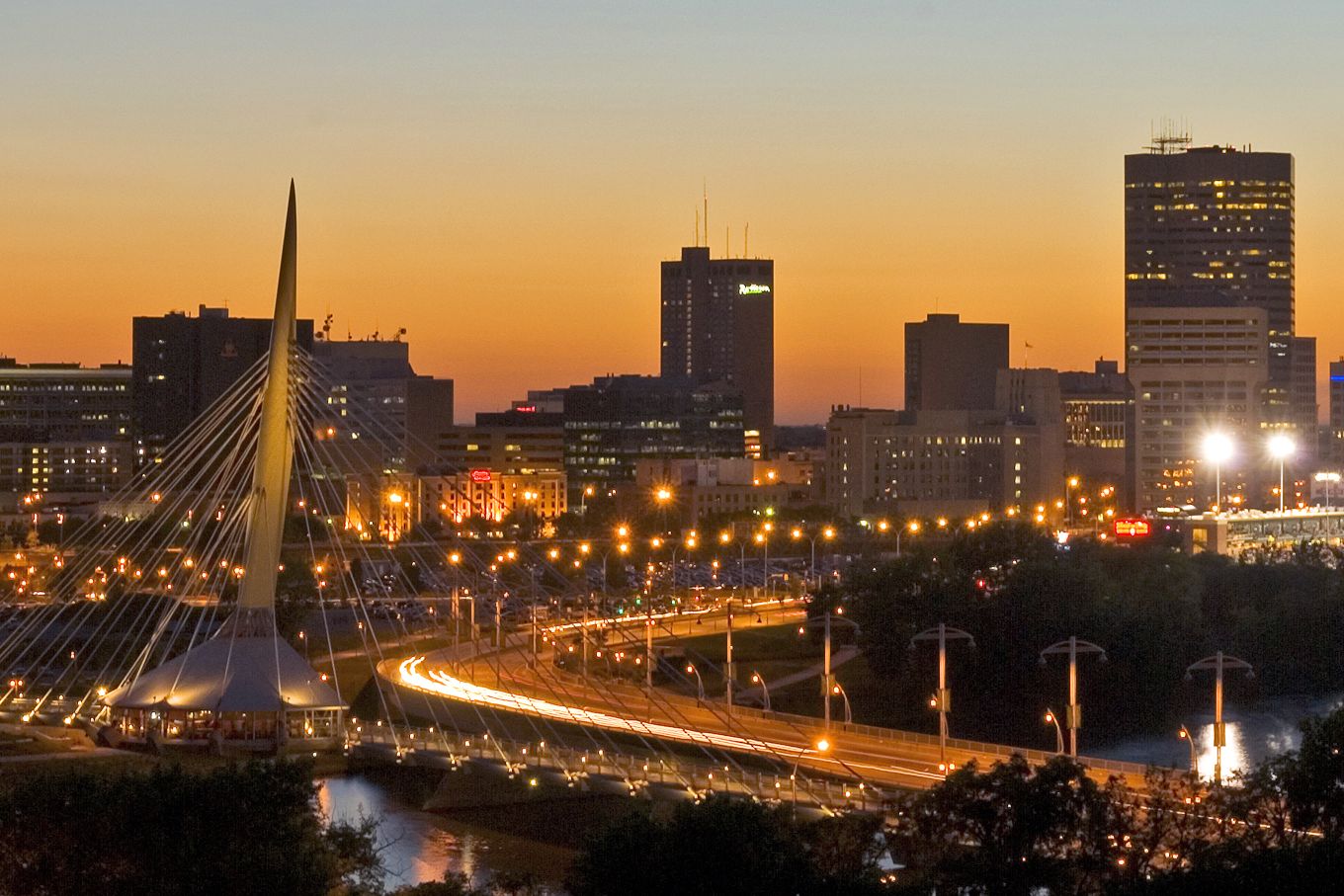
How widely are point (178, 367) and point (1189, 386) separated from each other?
6998 cm

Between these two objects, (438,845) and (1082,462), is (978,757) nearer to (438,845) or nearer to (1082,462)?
(438,845)

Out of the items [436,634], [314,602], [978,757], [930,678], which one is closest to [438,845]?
[978,757]

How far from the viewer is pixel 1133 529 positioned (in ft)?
352

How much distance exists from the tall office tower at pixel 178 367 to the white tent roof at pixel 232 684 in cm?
12214

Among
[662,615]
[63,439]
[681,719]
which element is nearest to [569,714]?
[681,719]

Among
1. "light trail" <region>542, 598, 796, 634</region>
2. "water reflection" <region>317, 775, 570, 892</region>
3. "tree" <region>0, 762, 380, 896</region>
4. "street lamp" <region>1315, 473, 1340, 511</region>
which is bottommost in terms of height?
"water reflection" <region>317, 775, 570, 892</region>

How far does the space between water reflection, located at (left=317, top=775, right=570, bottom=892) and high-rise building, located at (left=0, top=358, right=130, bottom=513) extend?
106 meters

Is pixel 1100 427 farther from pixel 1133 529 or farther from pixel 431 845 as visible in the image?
pixel 431 845

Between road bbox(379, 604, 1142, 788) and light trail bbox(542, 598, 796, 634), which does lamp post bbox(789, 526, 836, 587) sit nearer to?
light trail bbox(542, 598, 796, 634)

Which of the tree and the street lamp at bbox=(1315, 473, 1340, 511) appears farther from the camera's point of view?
the street lamp at bbox=(1315, 473, 1340, 511)

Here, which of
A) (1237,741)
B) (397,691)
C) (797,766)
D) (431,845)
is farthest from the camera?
(397,691)

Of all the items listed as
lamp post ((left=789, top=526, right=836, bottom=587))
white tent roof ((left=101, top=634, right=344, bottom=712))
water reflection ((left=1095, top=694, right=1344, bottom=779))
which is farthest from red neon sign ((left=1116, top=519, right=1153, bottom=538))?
white tent roof ((left=101, top=634, right=344, bottom=712))

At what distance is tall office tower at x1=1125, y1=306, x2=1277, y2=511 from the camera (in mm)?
181875

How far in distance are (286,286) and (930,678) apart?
24261 mm
